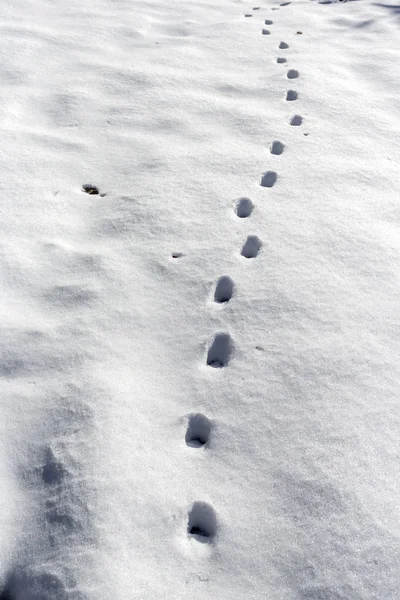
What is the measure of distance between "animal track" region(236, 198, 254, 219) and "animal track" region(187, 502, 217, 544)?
5.08 feet

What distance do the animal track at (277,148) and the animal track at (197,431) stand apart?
1905 mm

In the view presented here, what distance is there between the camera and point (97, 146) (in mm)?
3441

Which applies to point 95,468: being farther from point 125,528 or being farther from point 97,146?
point 97,146

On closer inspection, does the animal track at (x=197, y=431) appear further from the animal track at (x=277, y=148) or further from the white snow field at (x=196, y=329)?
the animal track at (x=277, y=148)

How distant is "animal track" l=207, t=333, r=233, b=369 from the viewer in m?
2.28

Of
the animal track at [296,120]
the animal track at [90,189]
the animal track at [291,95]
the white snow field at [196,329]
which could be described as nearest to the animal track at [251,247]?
the white snow field at [196,329]

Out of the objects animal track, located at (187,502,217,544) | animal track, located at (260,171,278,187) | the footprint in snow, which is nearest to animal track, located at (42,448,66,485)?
the footprint in snow

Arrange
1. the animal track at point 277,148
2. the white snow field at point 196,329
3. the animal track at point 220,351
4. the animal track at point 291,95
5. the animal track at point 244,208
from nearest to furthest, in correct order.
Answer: the white snow field at point 196,329 < the animal track at point 220,351 < the animal track at point 244,208 < the animal track at point 277,148 < the animal track at point 291,95

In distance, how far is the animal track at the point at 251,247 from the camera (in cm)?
277

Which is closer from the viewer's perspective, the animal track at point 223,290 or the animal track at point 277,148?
the animal track at point 223,290

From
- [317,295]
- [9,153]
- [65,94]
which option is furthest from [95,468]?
[65,94]

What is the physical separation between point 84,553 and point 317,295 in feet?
4.45

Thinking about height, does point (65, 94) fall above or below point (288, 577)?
above

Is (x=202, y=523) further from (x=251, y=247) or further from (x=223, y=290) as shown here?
(x=251, y=247)
